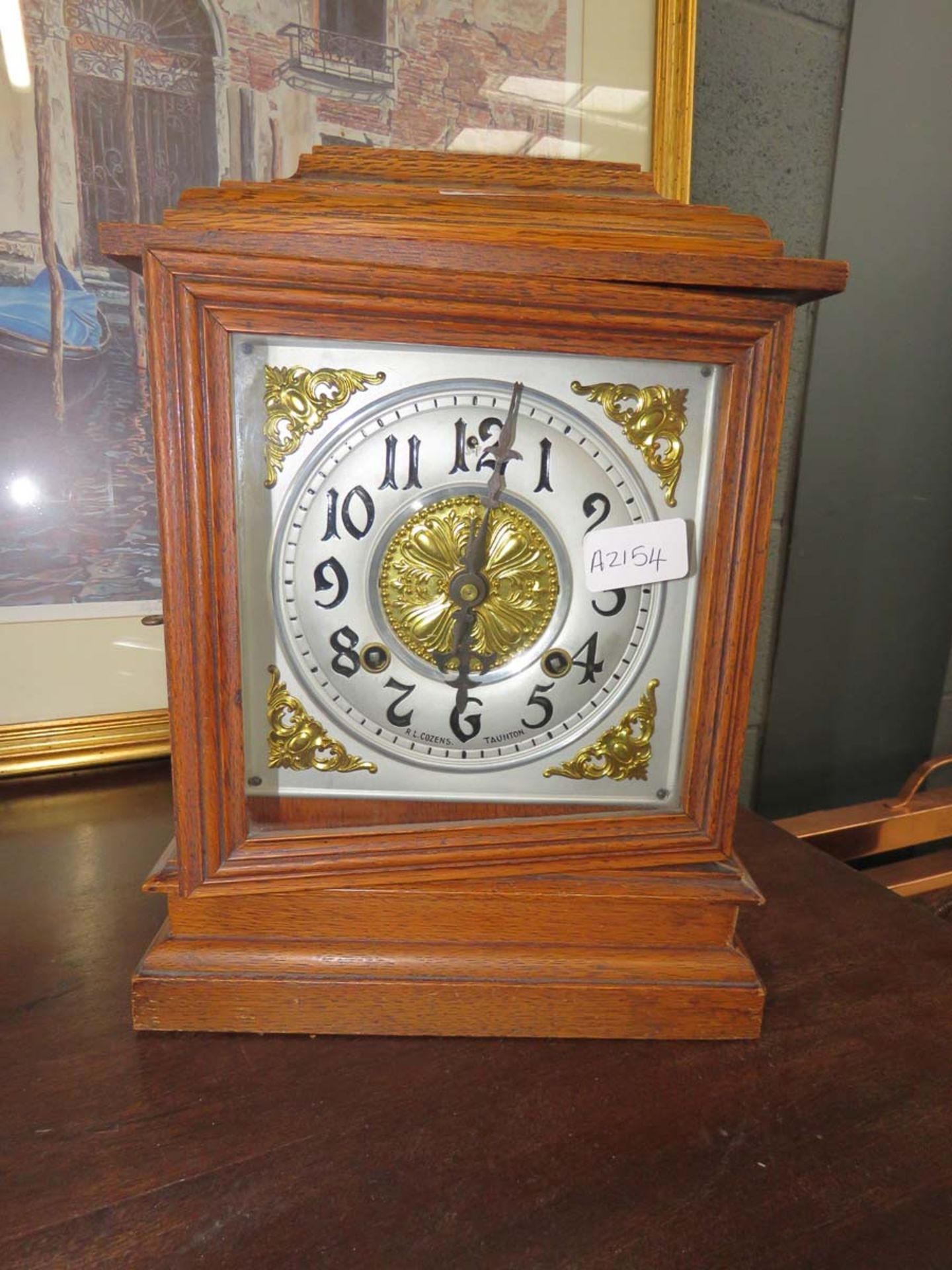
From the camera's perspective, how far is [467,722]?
1.93 ft

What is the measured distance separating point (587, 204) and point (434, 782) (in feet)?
1.34

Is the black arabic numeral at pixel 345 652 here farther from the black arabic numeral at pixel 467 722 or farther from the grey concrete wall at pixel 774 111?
the grey concrete wall at pixel 774 111

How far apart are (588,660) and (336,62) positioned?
0.74 metres

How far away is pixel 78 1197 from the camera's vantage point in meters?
0.44

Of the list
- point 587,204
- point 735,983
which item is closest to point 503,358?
point 587,204

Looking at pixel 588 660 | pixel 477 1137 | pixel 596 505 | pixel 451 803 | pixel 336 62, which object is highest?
pixel 336 62

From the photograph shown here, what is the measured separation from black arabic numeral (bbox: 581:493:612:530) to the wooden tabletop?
0.37 m

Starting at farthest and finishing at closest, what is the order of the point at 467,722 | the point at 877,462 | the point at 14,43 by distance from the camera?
the point at 877,462 < the point at 14,43 < the point at 467,722

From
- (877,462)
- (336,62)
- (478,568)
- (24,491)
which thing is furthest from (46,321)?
(877,462)

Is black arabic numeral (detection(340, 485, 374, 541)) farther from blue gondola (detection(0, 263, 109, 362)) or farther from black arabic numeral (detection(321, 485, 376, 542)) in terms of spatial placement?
blue gondola (detection(0, 263, 109, 362))

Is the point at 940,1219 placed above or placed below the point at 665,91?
below

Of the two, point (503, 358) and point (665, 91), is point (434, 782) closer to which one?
point (503, 358)

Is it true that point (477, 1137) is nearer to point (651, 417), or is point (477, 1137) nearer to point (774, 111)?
point (651, 417)

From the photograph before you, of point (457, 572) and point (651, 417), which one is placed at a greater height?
point (651, 417)
